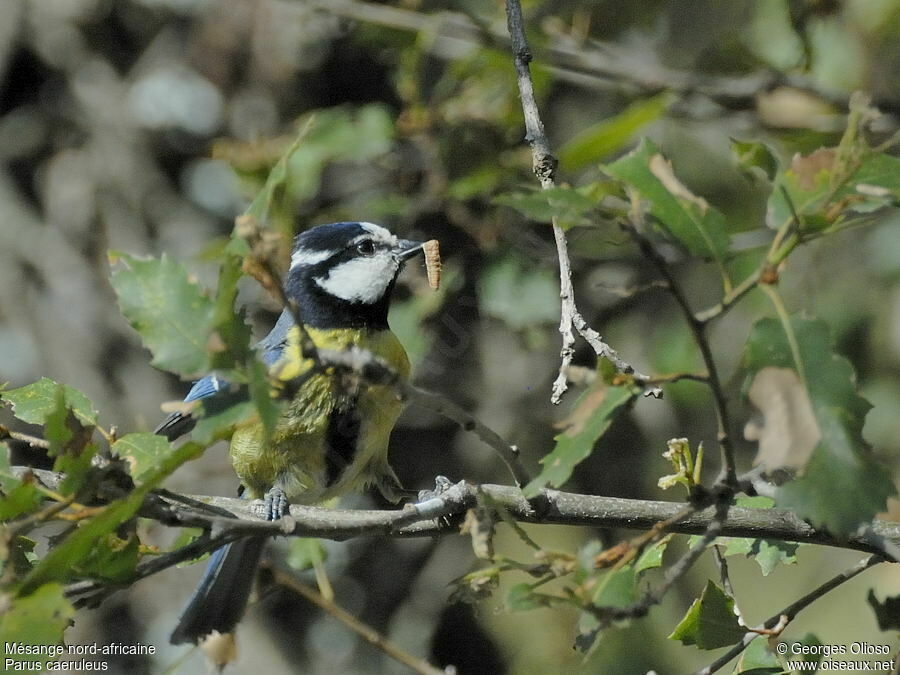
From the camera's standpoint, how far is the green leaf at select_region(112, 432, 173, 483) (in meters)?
1.63

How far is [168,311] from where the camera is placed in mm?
1398

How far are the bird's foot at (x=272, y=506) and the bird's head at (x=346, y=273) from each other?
1.81 ft

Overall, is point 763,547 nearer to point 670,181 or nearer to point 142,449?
point 670,181

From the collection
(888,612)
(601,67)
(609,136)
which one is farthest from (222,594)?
(601,67)

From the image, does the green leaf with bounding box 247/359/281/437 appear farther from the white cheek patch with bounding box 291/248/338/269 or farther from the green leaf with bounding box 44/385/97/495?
the white cheek patch with bounding box 291/248/338/269

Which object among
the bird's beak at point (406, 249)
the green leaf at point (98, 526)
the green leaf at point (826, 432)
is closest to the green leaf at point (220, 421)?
the green leaf at point (98, 526)

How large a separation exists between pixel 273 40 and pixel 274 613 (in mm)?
2269

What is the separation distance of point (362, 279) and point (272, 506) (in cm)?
76

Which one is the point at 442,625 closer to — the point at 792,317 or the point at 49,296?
the point at 49,296

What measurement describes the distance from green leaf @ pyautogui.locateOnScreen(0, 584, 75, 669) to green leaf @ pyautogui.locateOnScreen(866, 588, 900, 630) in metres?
1.36

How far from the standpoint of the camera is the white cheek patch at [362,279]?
281 centimetres

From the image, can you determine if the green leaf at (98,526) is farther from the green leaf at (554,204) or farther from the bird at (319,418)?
the bird at (319,418)

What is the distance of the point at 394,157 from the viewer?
3.55m

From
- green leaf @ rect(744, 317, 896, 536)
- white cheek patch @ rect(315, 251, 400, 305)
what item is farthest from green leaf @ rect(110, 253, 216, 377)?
white cheek patch @ rect(315, 251, 400, 305)
